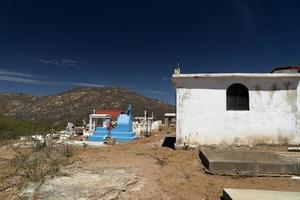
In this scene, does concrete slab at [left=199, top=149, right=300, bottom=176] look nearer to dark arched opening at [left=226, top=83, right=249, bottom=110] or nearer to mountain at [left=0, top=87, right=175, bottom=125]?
dark arched opening at [left=226, top=83, right=249, bottom=110]

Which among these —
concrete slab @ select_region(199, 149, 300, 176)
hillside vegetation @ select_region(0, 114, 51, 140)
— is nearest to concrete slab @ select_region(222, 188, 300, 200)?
concrete slab @ select_region(199, 149, 300, 176)

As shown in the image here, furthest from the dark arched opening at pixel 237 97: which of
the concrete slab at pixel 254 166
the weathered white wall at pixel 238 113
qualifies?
the concrete slab at pixel 254 166

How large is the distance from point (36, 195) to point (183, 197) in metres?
2.98

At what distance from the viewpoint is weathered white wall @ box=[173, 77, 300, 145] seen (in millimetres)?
11836

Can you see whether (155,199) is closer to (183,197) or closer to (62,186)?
(183,197)

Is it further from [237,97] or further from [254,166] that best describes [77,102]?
[254,166]

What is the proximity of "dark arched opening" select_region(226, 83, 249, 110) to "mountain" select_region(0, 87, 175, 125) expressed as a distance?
177ft

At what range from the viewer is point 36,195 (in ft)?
19.4

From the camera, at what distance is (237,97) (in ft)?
39.6

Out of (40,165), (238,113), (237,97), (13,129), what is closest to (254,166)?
(238,113)

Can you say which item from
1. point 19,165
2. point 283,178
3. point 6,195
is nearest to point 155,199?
point 6,195

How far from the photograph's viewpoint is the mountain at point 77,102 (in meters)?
69.5

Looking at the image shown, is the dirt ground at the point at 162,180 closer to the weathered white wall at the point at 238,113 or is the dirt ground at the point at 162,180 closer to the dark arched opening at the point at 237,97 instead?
the weathered white wall at the point at 238,113

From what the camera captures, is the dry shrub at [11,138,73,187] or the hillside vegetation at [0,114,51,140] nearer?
the dry shrub at [11,138,73,187]
